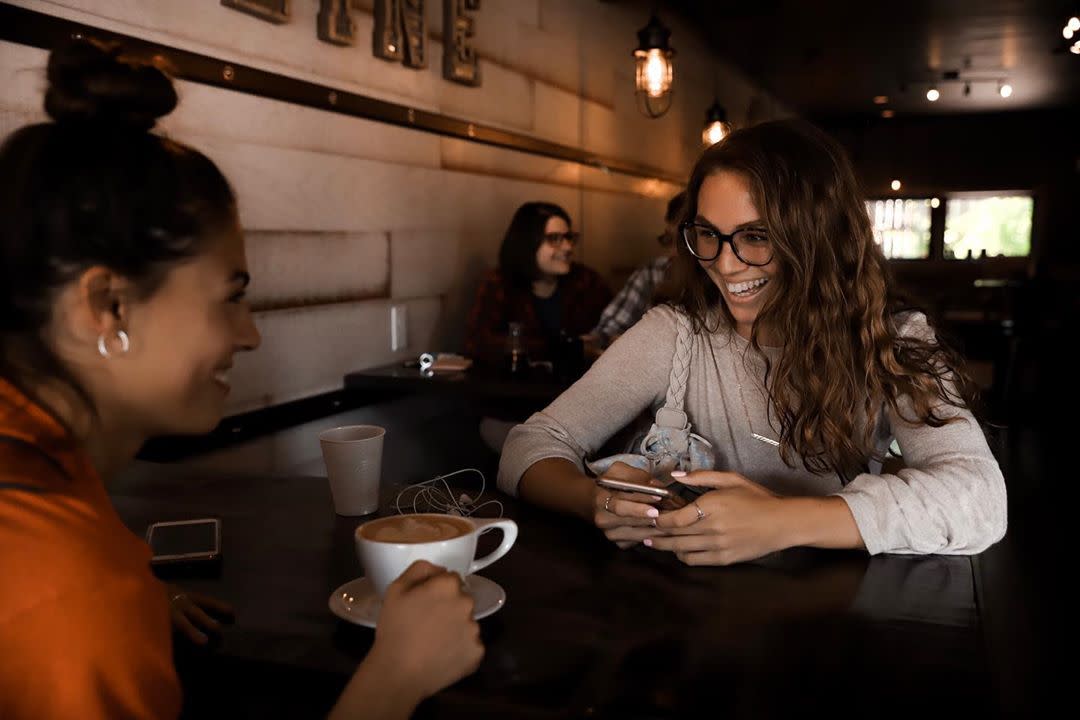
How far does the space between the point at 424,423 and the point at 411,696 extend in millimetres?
3131

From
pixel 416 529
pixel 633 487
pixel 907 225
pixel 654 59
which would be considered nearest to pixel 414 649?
pixel 416 529

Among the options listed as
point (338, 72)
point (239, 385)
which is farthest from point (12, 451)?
point (338, 72)

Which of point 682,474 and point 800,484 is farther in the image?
point 800,484

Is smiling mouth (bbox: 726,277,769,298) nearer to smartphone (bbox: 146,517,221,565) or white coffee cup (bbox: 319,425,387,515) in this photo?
white coffee cup (bbox: 319,425,387,515)

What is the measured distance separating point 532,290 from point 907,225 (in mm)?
10058

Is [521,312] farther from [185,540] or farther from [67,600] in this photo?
[67,600]

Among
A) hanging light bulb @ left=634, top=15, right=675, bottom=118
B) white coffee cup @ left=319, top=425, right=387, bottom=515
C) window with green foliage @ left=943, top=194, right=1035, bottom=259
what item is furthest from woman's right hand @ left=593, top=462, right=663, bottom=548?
window with green foliage @ left=943, top=194, right=1035, bottom=259

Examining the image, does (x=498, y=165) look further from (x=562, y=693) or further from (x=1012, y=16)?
(x=1012, y=16)

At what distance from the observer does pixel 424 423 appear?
153 inches

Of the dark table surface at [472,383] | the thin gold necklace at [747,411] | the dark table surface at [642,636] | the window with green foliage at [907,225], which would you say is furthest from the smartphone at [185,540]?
the window with green foliage at [907,225]

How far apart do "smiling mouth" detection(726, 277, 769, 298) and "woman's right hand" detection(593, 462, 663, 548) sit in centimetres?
59

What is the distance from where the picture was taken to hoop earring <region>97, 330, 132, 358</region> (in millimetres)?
797

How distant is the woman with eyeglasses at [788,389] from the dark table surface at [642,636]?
2.8 inches

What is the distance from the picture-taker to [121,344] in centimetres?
81
